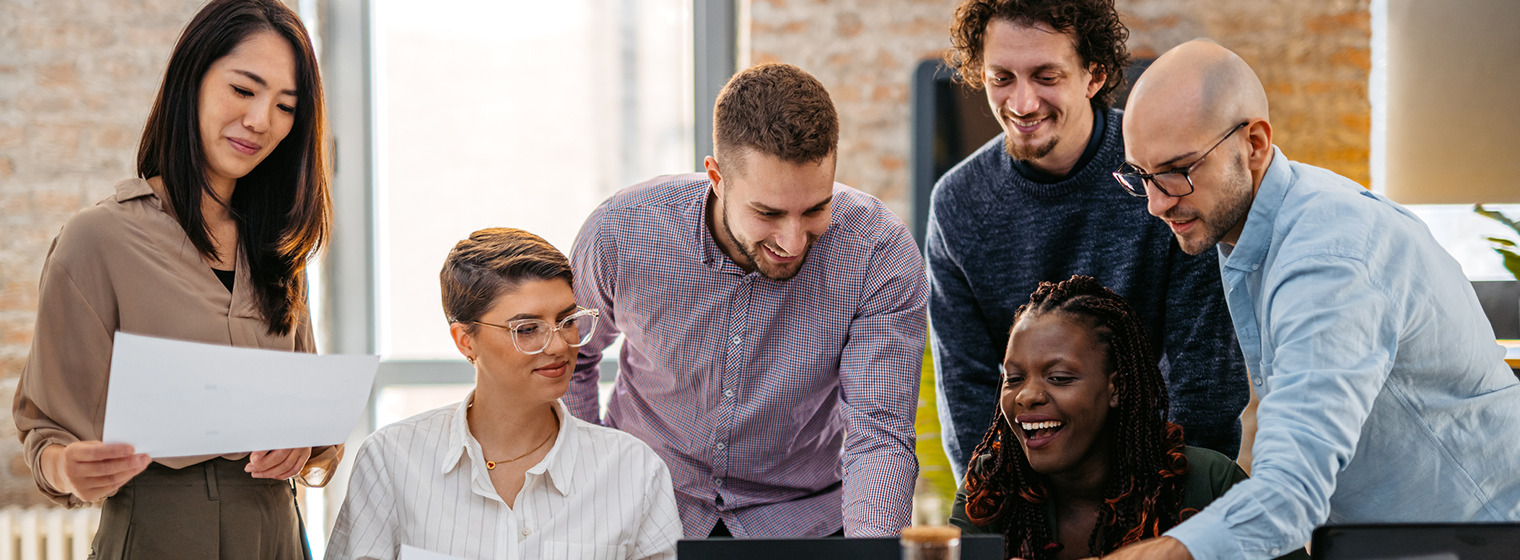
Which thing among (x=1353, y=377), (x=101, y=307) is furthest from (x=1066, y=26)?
(x=101, y=307)

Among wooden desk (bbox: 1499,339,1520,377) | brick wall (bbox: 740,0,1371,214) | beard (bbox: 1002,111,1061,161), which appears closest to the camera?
beard (bbox: 1002,111,1061,161)

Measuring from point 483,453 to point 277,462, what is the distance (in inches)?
13.0

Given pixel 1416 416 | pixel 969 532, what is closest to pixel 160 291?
pixel 969 532

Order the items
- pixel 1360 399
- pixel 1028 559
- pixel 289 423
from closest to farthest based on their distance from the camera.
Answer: pixel 1360 399 < pixel 289 423 < pixel 1028 559

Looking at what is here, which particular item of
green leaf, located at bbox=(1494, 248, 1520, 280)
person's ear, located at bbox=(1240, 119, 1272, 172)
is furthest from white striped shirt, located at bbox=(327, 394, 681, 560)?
green leaf, located at bbox=(1494, 248, 1520, 280)

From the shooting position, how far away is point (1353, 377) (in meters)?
1.24

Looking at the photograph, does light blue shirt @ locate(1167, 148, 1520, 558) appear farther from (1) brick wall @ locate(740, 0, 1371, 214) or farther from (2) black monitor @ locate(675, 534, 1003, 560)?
(1) brick wall @ locate(740, 0, 1371, 214)

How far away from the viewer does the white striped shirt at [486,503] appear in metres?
1.64

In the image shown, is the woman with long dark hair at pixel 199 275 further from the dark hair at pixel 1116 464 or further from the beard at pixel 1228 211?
the beard at pixel 1228 211

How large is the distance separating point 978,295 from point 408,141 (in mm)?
2617

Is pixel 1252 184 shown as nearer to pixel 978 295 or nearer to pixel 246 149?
A: pixel 978 295

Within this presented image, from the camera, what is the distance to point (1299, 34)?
12.0 ft

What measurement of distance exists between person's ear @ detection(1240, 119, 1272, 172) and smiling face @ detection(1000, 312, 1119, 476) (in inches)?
15.3

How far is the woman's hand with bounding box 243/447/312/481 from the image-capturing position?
1492 millimetres
